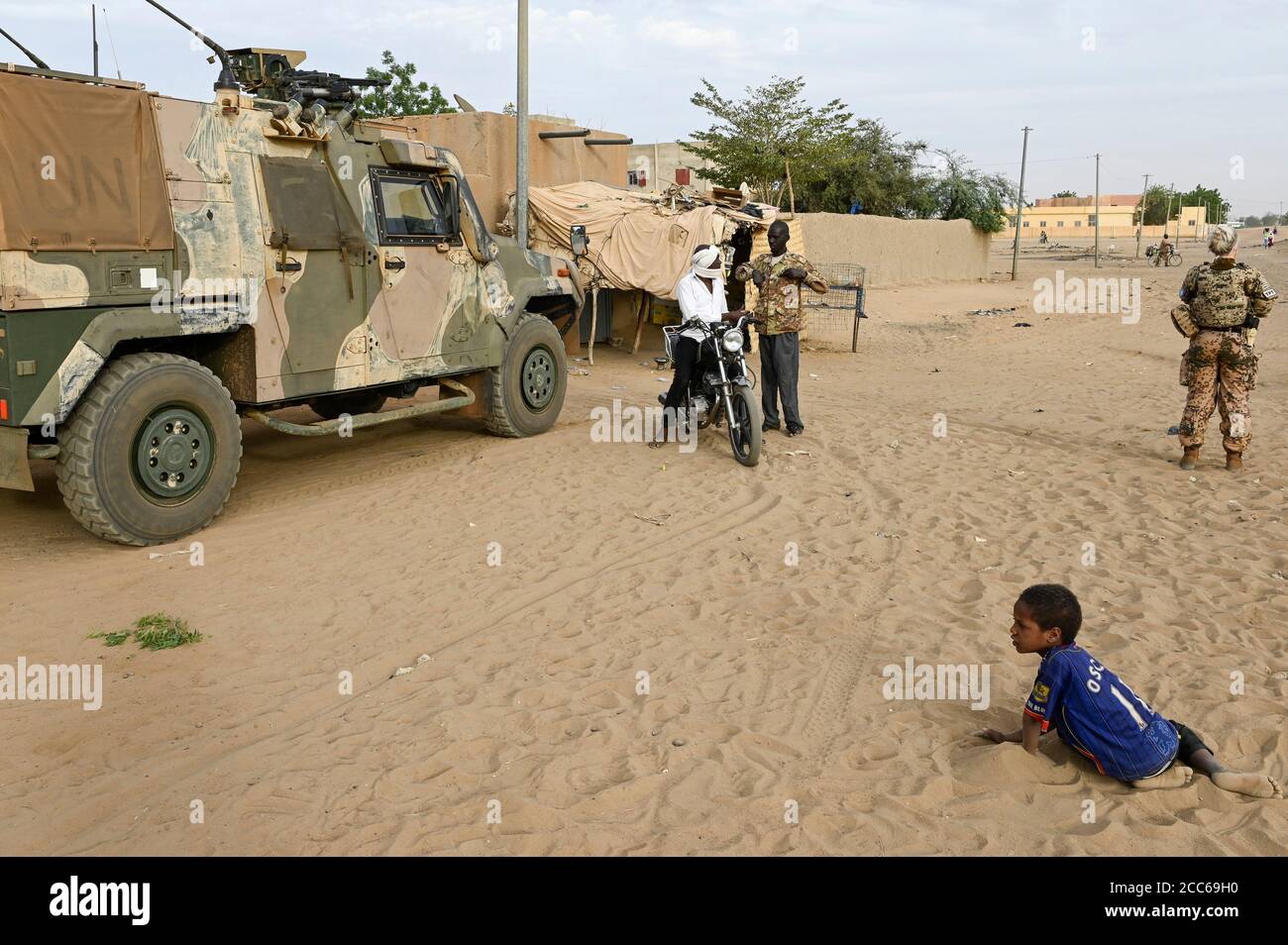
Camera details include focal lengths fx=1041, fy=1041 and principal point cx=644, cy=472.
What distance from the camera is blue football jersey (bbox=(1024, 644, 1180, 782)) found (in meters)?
3.47

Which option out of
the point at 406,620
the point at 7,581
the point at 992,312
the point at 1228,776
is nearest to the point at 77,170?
the point at 7,581

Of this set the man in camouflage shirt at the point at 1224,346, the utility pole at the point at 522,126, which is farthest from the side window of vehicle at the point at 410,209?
the man in camouflage shirt at the point at 1224,346

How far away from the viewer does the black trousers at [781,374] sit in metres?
8.87

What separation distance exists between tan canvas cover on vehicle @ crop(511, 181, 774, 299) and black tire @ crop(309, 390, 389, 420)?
560 centimetres

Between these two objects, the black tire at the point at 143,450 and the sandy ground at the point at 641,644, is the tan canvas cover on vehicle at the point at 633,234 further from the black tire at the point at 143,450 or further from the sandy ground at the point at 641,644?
→ the black tire at the point at 143,450

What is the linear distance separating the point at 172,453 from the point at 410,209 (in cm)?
275

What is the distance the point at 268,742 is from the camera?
4.04 m

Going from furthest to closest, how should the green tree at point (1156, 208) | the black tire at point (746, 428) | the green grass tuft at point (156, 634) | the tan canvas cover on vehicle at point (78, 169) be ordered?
the green tree at point (1156, 208) → the black tire at point (746, 428) → the tan canvas cover on vehicle at point (78, 169) → the green grass tuft at point (156, 634)

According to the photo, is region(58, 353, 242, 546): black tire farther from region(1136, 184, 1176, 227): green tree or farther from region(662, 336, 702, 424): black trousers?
region(1136, 184, 1176, 227): green tree

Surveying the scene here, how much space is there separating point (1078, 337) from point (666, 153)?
1816 centimetres

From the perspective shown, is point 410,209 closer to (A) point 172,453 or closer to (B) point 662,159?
(A) point 172,453

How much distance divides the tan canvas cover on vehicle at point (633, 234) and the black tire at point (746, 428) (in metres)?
6.02

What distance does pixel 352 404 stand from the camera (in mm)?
9148

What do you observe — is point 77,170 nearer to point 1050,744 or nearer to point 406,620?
point 406,620
